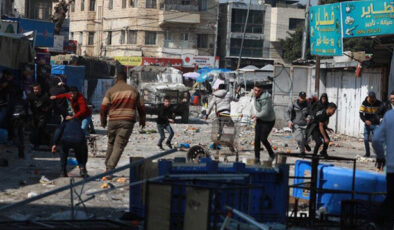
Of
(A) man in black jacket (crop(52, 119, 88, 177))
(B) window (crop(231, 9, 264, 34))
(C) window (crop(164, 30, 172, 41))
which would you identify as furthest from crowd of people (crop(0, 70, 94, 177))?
(B) window (crop(231, 9, 264, 34))

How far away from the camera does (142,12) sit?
71000mm

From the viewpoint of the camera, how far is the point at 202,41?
7325 cm

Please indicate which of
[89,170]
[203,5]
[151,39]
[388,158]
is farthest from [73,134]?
[203,5]

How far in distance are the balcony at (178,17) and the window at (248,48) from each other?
6235 mm

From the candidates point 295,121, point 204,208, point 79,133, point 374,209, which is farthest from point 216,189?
point 295,121

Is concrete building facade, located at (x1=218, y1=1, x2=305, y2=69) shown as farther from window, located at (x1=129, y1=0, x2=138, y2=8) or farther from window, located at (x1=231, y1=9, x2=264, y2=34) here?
window, located at (x1=129, y1=0, x2=138, y2=8)

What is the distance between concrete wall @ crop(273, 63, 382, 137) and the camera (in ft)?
Answer: 93.9

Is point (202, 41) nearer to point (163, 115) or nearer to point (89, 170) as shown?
point (163, 115)

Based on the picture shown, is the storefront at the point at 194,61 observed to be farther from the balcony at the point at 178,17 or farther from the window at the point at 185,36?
the balcony at the point at 178,17

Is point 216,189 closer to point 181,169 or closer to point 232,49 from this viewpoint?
point 181,169

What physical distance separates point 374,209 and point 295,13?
73.1 metres

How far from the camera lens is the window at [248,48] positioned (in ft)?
251

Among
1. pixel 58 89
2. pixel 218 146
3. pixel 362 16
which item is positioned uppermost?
pixel 362 16

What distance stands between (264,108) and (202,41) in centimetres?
5842
